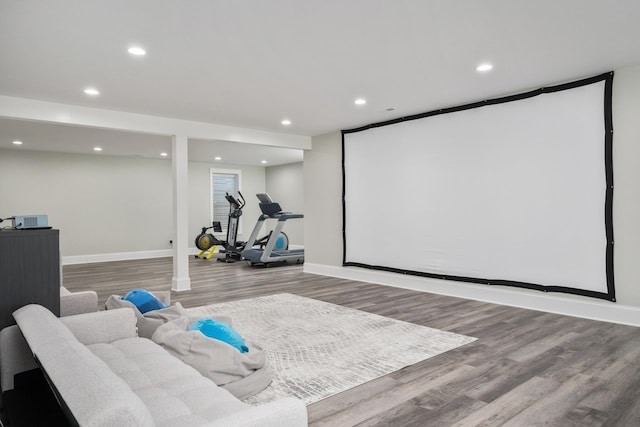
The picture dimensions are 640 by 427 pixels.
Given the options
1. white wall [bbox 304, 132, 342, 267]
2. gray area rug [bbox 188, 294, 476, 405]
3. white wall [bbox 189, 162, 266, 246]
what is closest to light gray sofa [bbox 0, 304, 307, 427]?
gray area rug [bbox 188, 294, 476, 405]

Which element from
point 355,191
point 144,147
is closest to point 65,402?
point 355,191

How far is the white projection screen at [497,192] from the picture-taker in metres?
4.16

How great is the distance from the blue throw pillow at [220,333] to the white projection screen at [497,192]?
11.2 feet

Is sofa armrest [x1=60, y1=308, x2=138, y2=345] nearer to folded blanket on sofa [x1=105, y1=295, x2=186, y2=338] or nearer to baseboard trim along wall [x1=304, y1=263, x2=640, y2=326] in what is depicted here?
folded blanket on sofa [x1=105, y1=295, x2=186, y2=338]

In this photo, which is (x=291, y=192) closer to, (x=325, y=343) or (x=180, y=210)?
(x=180, y=210)

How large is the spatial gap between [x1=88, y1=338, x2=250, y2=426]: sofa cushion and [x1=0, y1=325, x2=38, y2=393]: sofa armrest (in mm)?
339

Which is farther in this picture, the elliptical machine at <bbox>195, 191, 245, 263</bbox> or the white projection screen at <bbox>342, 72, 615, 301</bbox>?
the elliptical machine at <bbox>195, 191, 245, 263</bbox>

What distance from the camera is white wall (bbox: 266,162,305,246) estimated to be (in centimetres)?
1122

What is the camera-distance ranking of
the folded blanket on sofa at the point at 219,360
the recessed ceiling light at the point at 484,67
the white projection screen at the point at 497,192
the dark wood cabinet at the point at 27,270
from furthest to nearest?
1. the white projection screen at the point at 497,192
2. the recessed ceiling light at the point at 484,67
3. the folded blanket on sofa at the point at 219,360
4. the dark wood cabinet at the point at 27,270

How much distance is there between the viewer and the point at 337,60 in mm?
3629

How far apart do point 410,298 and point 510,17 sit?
3.49 meters

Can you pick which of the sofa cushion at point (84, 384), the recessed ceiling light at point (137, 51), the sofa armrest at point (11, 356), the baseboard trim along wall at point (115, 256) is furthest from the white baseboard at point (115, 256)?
the sofa cushion at point (84, 384)

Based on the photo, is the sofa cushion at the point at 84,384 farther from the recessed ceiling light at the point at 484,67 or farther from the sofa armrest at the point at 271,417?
the recessed ceiling light at the point at 484,67

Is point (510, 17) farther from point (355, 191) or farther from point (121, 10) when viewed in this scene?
point (355, 191)
